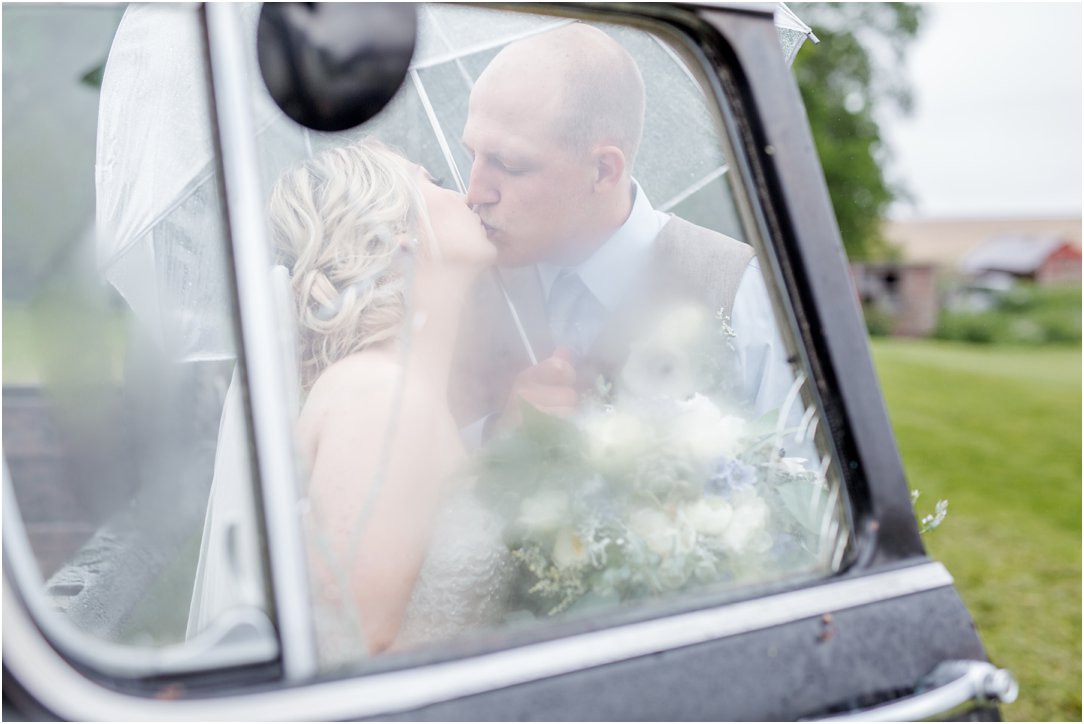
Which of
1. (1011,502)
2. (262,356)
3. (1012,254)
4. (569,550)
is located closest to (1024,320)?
(1012,254)

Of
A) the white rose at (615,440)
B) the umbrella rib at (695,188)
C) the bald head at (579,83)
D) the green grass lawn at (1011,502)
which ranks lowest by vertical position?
the green grass lawn at (1011,502)

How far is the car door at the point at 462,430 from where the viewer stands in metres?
1.01

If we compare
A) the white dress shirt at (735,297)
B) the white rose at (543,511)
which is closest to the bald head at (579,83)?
the white dress shirt at (735,297)

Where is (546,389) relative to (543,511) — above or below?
above

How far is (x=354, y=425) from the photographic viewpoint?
126 cm

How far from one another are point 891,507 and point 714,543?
261mm

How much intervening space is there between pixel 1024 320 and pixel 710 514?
1014 inches

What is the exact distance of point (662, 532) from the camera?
1.31 metres

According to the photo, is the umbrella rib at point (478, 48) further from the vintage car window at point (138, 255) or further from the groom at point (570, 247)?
the vintage car window at point (138, 255)

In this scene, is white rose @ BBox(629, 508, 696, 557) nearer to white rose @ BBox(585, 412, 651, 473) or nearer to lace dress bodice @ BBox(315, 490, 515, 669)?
white rose @ BBox(585, 412, 651, 473)

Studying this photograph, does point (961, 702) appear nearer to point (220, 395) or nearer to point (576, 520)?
point (576, 520)

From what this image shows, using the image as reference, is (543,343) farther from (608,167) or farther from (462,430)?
(608,167)

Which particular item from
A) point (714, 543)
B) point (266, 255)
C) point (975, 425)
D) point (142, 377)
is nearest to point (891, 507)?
point (714, 543)

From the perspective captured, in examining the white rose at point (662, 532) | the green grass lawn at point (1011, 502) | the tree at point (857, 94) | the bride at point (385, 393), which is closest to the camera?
the bride at point (385, 393)
